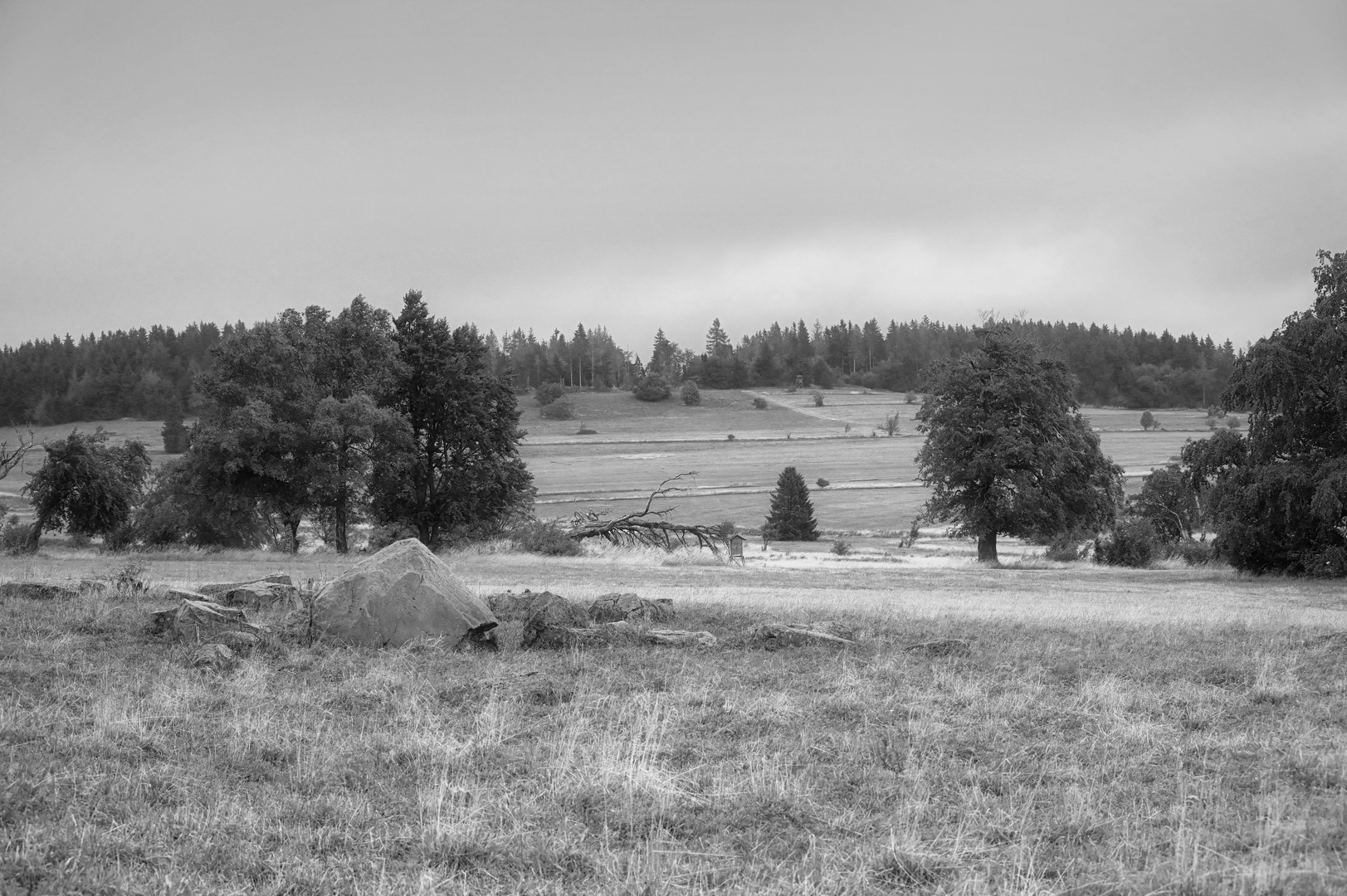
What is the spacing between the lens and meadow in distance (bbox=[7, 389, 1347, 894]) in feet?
18.2

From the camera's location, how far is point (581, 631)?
13.5m

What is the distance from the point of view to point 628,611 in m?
15.8

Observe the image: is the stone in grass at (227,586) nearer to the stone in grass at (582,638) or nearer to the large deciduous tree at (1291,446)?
the stone in grass at (582,638)

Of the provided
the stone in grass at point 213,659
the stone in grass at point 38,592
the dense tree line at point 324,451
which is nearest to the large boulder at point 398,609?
the stone in grass at point 213,659

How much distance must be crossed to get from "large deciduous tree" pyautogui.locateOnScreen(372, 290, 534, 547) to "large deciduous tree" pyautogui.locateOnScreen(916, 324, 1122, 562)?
67.8 ft

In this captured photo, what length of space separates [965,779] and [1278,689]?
5.14m

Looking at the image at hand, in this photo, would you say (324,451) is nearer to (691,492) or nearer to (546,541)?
(546,541)

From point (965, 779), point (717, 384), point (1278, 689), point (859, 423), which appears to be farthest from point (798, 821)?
point (717, 384)

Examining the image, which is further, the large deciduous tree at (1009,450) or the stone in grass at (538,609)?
the large deciduous tree at (1009,450)

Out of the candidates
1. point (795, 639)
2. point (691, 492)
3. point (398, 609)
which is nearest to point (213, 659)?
point (398, 609)

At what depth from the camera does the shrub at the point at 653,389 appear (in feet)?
574

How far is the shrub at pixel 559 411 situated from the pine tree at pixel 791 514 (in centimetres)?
8576

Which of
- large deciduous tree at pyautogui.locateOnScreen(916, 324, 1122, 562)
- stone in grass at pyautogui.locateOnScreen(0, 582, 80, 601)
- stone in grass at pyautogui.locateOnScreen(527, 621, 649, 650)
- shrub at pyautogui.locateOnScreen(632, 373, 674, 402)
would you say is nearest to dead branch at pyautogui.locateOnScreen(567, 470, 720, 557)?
large deciduous tree at pyautogui.locateOnScreen(916, 324, 1122, 562)

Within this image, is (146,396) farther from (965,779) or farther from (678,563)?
(965,779)
